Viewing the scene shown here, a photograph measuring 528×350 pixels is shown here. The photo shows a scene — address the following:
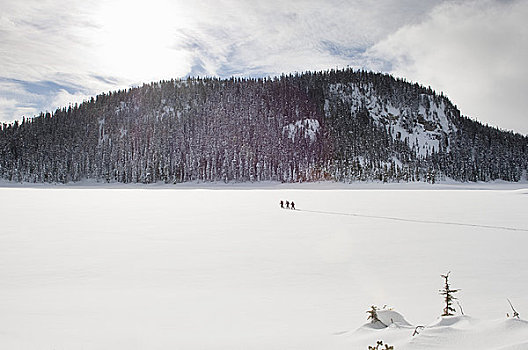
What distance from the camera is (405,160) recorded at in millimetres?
148000

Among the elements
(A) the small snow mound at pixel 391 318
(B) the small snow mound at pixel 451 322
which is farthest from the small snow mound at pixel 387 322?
(B) the small snow mound at pixel 451 322

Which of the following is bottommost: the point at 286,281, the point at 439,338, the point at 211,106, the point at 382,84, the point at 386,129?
the point at 286,281

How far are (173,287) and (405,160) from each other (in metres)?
158

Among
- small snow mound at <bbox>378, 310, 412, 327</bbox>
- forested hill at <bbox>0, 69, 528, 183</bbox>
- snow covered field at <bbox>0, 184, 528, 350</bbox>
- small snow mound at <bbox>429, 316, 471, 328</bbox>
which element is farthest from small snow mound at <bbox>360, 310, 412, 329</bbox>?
forested hill at <bbox>0, 69, 528, 183</bbox>

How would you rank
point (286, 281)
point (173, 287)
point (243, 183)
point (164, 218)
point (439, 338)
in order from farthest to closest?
1. point (243, 183)
2. point (164, 218)
3. point (286, 281)
4. point (173, 287)
5. point (439, 338)

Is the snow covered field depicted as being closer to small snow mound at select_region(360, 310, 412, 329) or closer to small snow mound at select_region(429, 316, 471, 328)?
small snow mound at select_region(429, 316, 471, 328)

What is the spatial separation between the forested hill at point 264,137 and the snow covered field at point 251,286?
100133mm

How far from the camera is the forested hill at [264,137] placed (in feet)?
399

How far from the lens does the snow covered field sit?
201 inches

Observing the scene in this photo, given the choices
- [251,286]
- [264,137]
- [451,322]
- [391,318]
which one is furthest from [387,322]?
[264,137]

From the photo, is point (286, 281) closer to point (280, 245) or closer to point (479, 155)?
point (280, 245)

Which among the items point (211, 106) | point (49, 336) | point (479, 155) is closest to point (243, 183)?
point (211, 106)

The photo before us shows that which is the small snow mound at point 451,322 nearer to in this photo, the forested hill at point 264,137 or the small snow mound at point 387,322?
Result: the small snow mound at point 387,322

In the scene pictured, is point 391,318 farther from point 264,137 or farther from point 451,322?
point 264,137
